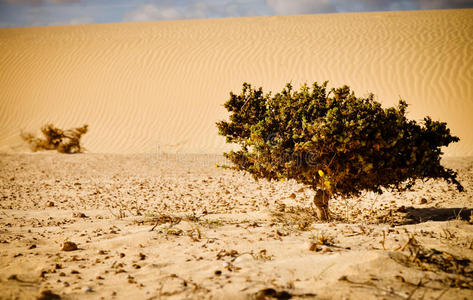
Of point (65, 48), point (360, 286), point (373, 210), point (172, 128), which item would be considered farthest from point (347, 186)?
point (65, 48)

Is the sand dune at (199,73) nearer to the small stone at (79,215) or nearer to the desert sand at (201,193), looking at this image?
the desert sand at (201,193)

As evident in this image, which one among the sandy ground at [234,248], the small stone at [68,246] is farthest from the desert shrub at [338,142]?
the small stone at [68,246]

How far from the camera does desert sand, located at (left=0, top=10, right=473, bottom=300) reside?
6.99ft

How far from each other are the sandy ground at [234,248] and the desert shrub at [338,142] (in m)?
0.57

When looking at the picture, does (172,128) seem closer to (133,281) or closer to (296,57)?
(296,57)

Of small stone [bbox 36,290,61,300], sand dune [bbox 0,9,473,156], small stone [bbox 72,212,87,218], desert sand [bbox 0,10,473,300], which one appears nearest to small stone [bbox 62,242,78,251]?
desert sand [bbox 0,10,473,300]

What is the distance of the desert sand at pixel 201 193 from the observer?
6.99 ft

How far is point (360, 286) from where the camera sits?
1953 mm

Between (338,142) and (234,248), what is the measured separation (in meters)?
1.57

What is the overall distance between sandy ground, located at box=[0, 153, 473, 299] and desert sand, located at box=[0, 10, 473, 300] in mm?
16

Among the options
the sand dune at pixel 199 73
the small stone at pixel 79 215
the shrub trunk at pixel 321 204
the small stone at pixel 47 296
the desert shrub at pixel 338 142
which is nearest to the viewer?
the small stone at pixel 47 296

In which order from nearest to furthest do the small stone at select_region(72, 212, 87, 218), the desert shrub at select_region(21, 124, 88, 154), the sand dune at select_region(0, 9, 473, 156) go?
the small stone at select_region(72, 212, 87, 218)
the desert shrub at select_region(21, 124, 88, 154)
the sand dune at select_region(0, 9, 473, 156)

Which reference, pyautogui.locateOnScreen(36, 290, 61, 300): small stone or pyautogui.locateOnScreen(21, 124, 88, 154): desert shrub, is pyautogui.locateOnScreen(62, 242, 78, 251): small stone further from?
pyautogui.locateOnScreen(21, 124, 88, 154): desert shrub

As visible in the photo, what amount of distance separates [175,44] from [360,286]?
2144 centimetres
